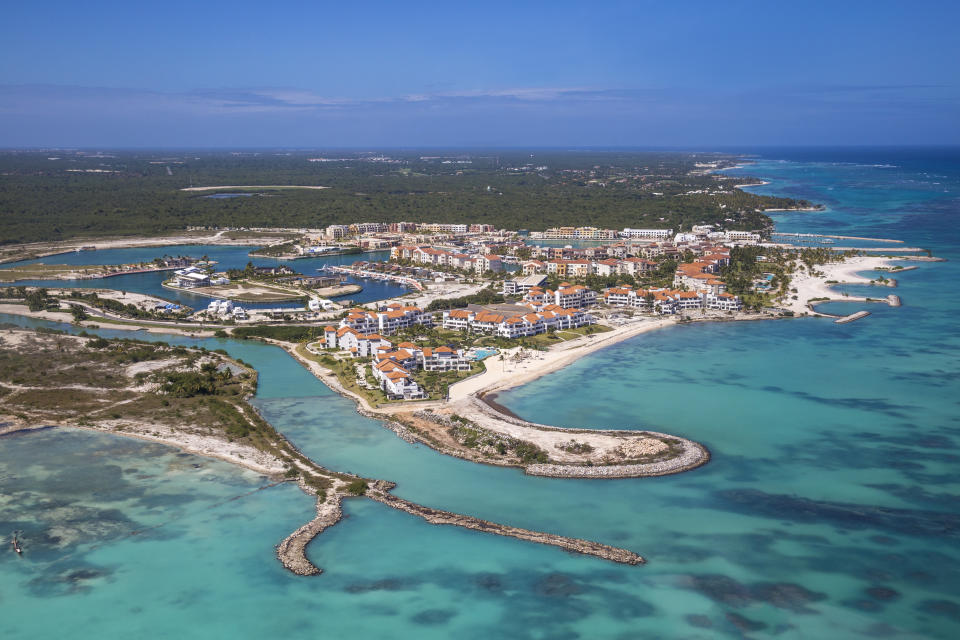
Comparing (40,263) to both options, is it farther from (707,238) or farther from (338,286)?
(707,238)

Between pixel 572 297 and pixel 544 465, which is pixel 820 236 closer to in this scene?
pixel 572 297

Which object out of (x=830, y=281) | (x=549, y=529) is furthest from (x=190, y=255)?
(x=549, y=529)

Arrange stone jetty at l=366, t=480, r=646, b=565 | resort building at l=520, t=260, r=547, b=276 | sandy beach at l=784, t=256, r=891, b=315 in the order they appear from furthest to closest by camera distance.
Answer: resort building at l=520, t=260, r=547, b=276 → sandy beach at l=784, t=256, r=891, b=315 → stone jetty at l=366, t=480, r=646, b=565

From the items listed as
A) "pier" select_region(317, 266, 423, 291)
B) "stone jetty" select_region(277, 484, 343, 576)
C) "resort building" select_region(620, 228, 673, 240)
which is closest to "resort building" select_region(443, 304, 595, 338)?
"pier" select_region(317, 266, 423, 291)

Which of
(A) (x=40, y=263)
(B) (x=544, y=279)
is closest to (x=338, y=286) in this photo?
(B) (x=544, y=279)

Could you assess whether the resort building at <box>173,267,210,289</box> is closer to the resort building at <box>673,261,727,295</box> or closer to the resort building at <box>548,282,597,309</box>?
the resort building at <box>548,282,597,309</box>

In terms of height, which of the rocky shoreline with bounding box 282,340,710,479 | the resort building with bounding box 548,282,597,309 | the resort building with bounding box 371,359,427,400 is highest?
the resort building with bounding box 548,282,597,309
